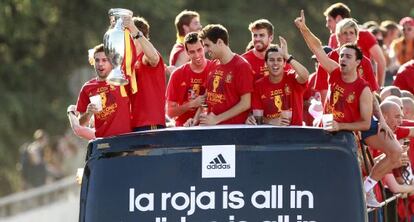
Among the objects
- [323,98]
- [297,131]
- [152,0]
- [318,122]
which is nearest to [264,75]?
[323,98]

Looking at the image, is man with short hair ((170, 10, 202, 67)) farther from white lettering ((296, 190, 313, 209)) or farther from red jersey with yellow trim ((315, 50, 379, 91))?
white lettering ((296, 190, 313, 209))

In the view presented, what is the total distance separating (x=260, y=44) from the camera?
16.0m

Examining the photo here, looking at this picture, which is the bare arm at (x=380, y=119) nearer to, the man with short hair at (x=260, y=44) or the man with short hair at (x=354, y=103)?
the man with short hair at (x=354, y=103)

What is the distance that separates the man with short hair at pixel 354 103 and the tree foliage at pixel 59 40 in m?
19.0

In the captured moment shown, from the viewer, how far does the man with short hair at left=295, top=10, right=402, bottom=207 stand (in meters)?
13.5

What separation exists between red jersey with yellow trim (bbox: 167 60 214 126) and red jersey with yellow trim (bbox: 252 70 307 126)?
25.8 inches

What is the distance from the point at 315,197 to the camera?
1151 cm

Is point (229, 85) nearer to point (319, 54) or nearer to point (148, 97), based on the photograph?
point (148, 97)

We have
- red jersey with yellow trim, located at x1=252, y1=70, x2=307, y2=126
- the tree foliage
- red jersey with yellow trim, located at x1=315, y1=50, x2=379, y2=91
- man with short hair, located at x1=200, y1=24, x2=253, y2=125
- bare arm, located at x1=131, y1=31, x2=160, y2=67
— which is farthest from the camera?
the tree foliage

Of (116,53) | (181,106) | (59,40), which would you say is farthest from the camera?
(59,40)

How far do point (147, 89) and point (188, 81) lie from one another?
111 cm

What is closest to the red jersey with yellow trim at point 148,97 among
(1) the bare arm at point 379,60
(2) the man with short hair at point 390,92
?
(2) the man with short hair at point 390,92

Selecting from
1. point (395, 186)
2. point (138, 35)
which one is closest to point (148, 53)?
point (138, 35)

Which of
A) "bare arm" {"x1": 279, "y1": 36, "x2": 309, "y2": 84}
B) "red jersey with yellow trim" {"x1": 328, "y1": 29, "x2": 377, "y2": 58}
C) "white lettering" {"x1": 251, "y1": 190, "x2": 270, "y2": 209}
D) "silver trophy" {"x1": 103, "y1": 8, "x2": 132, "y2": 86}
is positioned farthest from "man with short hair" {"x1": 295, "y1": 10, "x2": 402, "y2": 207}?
"red jersey with yellow trim" {"x1": 328, "y1": 29, "x2": 377, "y2": 58}
